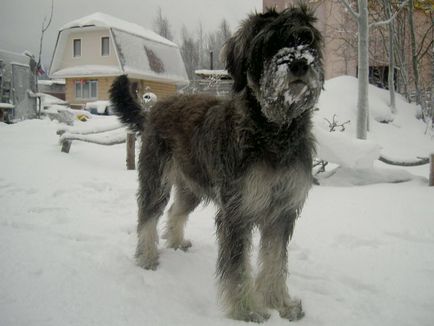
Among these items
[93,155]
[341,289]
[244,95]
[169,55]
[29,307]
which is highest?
[169,55]

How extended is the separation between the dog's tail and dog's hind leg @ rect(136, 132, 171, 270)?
50cm

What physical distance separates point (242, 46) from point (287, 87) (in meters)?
0.52

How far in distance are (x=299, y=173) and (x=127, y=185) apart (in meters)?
4.05

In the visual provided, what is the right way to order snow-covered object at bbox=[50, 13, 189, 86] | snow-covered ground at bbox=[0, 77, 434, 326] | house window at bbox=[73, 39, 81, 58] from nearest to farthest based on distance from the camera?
1. snow-covered ground at bbox=[0, 77, 434, 326]
2. snow-covered object at bbox=[50, 13, 189, 86]
3. house window at bbox=[73, 39, 81, 58]

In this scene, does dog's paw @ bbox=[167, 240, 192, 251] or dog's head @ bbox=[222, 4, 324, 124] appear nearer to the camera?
dog's head @ bbox=[222, 4, 324, 124]

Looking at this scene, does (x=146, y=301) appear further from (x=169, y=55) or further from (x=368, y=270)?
(x=169, y=55)

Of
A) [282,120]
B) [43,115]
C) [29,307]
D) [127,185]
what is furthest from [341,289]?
[43,115]

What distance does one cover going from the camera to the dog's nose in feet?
7.36

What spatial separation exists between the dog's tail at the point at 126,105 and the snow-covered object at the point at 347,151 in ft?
10.8

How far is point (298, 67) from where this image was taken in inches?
88.5

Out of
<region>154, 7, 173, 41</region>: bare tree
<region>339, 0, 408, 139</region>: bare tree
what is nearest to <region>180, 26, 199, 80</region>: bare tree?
<region>154, 7, 173, 41</region>: bare tree

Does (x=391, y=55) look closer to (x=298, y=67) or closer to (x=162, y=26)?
(x=298, y=67)

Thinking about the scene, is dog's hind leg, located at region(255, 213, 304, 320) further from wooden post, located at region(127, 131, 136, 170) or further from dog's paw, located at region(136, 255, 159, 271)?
wooden post, located at region(127, 131, 136, 170)

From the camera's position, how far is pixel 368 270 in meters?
3.29
